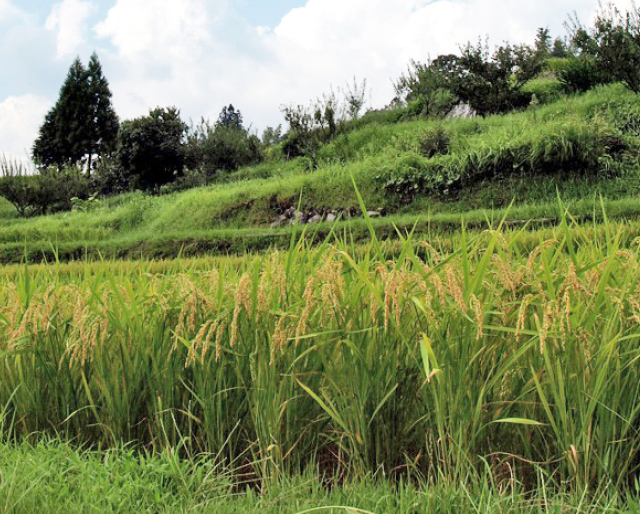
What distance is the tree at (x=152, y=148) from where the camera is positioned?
22.7 m

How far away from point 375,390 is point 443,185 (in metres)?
10.9

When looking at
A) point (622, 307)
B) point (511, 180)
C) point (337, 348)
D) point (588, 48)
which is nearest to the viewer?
point (622, 307)

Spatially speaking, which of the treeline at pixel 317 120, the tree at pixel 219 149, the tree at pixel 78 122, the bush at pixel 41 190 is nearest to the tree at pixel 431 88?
the treeline at pixel 317 120

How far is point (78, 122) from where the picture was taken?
38.9m

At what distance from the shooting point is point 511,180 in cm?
1168

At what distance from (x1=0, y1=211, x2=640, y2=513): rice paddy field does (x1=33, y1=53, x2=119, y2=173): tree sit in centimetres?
3917

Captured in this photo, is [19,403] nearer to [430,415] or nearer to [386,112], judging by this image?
[430,415]

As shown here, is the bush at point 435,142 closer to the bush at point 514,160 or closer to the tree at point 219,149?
the bush at point 514,160

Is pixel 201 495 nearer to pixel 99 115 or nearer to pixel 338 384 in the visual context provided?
pixel 338 384

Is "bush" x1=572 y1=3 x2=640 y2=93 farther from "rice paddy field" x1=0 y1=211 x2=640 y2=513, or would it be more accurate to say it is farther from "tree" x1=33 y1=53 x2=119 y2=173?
"tree" x1=33 y1=53 x2=119 y2=173

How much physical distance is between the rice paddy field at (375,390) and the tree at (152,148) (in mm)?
21379

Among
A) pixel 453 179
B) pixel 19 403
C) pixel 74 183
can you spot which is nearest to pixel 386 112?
pixel 453 179

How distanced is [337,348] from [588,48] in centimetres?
1709

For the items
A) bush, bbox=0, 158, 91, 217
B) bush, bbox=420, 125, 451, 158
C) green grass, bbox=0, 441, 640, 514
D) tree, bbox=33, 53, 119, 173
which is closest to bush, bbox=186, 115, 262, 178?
bush, bbox=0, 158, 91, 217
